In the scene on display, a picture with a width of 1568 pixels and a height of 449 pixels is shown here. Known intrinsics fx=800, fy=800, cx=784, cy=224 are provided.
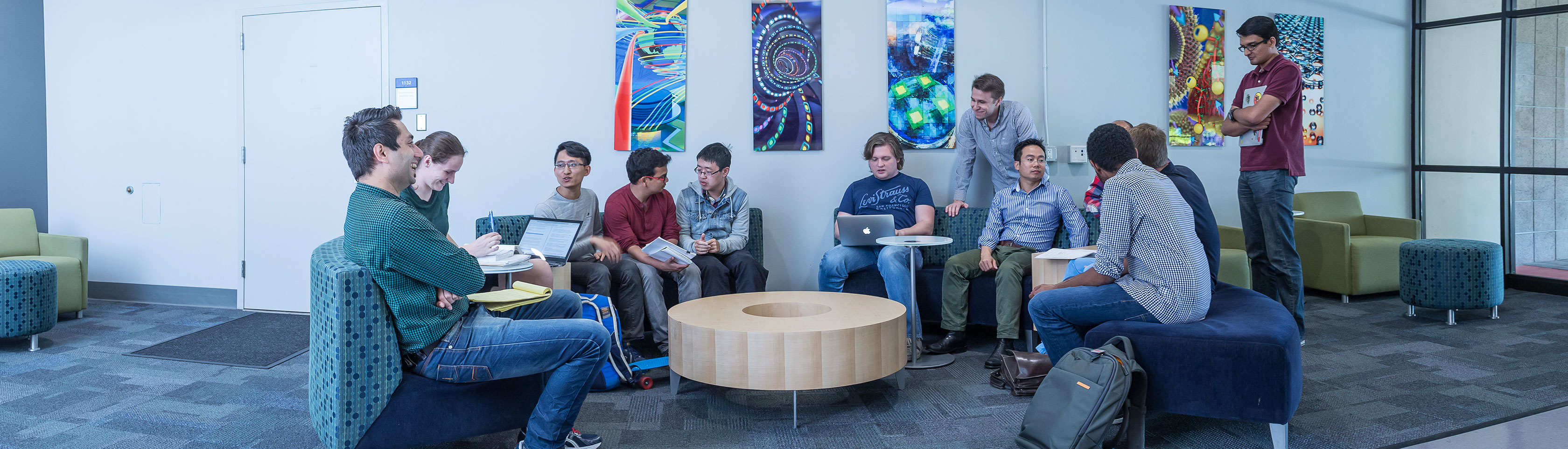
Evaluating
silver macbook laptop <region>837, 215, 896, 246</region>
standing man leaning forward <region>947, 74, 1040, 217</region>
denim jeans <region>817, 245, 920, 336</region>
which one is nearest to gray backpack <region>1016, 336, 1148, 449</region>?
denim jeans <region>817, 245, 920, 336</region>

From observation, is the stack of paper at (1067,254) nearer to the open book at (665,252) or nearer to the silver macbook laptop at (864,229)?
the silver macbook laptop at (864,229)

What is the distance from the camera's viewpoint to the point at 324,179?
4910 millimetres

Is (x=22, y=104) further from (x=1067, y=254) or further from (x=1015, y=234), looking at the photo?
(x=1067, y=254)

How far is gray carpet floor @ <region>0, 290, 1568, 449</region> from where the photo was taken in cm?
262

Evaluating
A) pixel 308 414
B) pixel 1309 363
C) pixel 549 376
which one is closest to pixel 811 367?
pixel 549 376

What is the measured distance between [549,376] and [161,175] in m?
4.58

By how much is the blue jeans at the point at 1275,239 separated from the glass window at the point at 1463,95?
9.79 ft

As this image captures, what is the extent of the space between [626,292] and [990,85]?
7.24ft

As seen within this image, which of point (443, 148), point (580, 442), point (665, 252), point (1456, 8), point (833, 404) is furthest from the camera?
point (1456, 8)

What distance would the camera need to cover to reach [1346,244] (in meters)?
4.93

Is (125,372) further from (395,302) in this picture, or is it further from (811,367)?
(811,367)

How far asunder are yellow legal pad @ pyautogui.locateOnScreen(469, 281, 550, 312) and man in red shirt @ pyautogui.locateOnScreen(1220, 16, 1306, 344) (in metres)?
3.37

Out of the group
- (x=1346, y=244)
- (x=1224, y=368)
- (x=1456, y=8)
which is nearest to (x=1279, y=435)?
(x=1224, y=368)

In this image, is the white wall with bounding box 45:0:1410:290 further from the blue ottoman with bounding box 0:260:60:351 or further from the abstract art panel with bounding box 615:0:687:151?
the blue ottoman with bounding box 0:260:60:351
